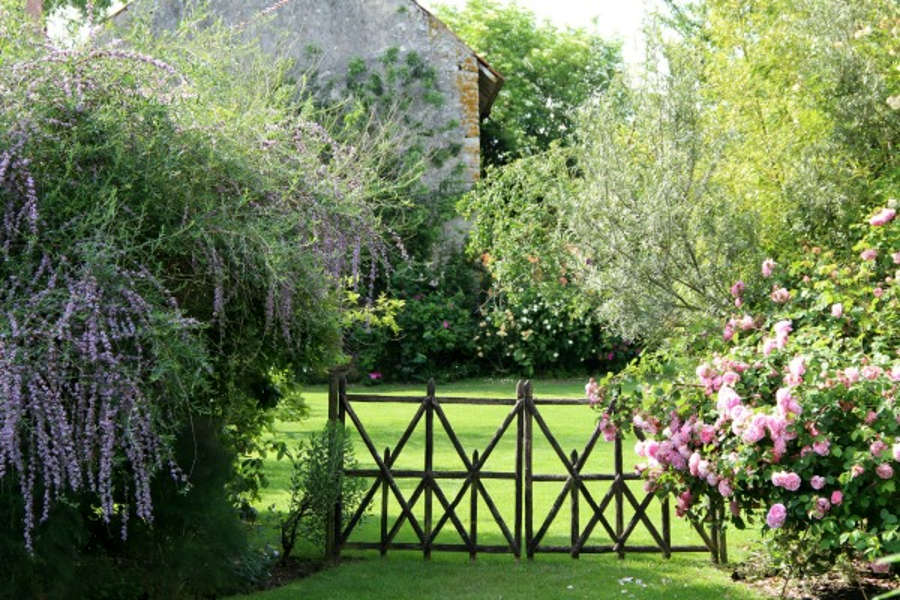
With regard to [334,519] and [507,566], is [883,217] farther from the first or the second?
[334,519]

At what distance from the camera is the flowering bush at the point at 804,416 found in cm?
525

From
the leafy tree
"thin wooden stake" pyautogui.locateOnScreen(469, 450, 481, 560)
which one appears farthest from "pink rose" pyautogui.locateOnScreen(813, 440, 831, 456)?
the leafy tree

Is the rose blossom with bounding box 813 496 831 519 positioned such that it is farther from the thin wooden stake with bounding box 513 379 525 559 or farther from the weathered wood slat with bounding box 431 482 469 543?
the weathered wood slat with bounding box 431 482 469 543

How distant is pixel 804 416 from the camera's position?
535cm

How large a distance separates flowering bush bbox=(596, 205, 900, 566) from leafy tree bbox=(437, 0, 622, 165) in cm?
2393

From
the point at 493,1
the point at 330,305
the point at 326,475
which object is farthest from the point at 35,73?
the point at 493,1

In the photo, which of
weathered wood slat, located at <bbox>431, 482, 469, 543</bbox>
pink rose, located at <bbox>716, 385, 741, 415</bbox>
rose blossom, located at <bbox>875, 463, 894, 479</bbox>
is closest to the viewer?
rose blossom, located at <bbox>875, 463, 894, 479</bbox>

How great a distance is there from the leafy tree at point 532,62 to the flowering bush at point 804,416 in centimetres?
2393

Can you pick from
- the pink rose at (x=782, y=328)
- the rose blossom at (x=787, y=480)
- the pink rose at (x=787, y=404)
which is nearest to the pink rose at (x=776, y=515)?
the rose blossom at (x=787, y=480)

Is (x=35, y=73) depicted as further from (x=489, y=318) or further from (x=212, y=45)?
(x=489, y=318)

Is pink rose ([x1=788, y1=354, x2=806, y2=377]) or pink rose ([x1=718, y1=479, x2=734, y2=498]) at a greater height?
pink rose ([x1=788, y1=354, x2=806, y2=377])

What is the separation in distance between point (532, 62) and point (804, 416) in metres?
27.9

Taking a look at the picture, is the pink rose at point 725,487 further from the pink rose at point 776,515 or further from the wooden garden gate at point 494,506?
the wooden garden gate at point 494,506

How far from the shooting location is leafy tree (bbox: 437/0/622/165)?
31.0 m
